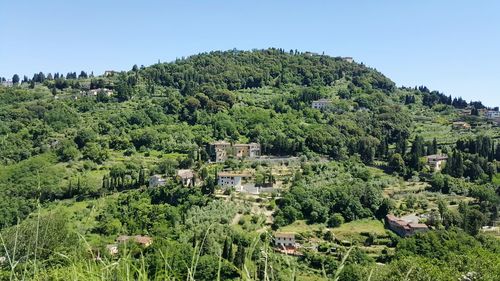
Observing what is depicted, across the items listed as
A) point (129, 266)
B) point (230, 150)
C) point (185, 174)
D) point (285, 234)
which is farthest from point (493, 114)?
point (129, 266)

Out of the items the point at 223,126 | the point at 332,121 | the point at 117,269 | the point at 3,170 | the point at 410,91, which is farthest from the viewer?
the point at 410,91

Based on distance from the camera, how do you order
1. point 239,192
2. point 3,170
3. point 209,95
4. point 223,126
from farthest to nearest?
point 209,95 → point 223,126 → point 3,170 → point 239,192

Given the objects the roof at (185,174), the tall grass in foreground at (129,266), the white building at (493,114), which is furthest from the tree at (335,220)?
the white building at (493,114)

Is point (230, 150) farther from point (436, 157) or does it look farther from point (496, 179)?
point (496, 179)

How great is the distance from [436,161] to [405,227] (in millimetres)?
16884

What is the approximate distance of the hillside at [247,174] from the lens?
22484mm

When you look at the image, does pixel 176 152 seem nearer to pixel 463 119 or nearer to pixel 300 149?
pixel 300 149

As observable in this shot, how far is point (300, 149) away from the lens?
4375cm

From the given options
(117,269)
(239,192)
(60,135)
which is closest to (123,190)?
(239,192)

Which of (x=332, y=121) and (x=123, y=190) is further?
(x=332, y=121)

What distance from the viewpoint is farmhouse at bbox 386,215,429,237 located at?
2722 centimetres

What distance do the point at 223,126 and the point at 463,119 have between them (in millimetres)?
33213

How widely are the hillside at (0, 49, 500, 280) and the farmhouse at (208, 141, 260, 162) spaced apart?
5.5 inches

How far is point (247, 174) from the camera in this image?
3688 cm
